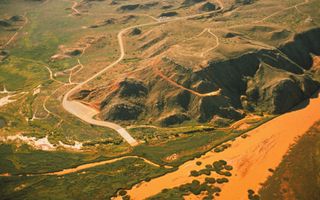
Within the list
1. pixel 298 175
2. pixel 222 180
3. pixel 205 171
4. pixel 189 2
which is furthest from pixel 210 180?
pixel 189 2

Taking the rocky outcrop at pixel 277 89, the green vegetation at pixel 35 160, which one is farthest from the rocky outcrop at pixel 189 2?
the green vegetation at pixel 35 160

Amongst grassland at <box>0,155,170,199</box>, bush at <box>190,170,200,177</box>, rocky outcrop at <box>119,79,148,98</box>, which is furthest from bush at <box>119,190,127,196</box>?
rocky outcrop at <box>119,79,148,98</box>

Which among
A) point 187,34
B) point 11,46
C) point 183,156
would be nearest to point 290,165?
point 183,156

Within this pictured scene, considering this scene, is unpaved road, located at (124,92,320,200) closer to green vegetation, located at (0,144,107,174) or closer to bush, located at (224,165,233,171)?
bush, located at (224,165,233,171)

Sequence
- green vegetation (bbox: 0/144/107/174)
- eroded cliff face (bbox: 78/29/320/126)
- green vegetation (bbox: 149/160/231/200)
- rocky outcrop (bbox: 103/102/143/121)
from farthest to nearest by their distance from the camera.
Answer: rocky outcrop (bbox: 103/102/143/121), eroded cliff face (bbox: 78/29/320/126), green vegetation (bbox: 0/144/107/174), green vegetation (bbox: 149/160/231/200)

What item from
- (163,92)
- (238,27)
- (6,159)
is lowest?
(6,159)

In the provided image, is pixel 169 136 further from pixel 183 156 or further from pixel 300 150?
pixel 300 150
